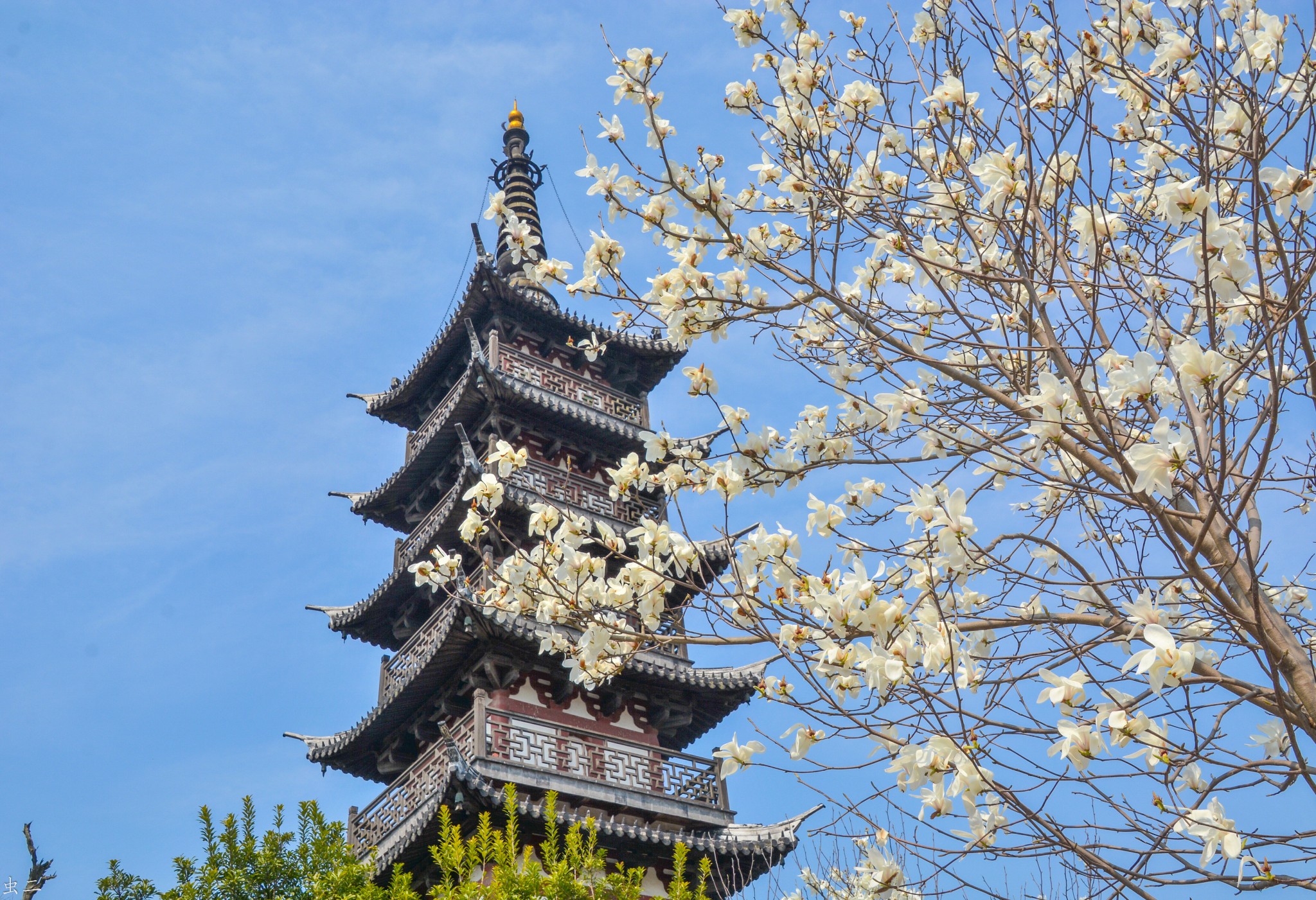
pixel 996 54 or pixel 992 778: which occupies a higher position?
pixel 996 54

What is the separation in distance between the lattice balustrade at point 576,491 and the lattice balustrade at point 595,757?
3.68 metres

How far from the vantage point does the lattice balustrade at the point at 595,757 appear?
14.4 meters

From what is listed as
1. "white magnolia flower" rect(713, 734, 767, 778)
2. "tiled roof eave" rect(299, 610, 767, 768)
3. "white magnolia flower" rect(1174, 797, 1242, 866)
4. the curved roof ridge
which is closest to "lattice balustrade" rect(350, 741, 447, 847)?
"tiled roof eave" rect(299, 610, 767, 768)

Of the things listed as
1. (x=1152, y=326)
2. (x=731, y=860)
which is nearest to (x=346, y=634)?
(x=731, y=860)

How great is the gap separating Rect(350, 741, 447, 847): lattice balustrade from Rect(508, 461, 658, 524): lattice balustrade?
4279mm

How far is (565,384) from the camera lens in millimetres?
19891

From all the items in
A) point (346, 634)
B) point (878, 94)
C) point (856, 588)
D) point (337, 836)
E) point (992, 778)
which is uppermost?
point (346, 634)

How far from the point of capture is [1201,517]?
4.07 m

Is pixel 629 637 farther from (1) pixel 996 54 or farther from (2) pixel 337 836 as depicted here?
(2) pixel 337 836

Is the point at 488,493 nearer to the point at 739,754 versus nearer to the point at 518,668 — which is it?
the point at 739,754

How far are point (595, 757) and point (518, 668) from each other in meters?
1.61

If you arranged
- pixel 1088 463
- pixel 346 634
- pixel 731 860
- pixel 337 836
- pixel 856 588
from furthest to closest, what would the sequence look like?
pixel 346 634 < pixel 731 860 < pixel 337 836 < pixel 1088 463 < pixel 856 588

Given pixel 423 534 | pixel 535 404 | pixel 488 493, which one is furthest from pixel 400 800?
pixel 488 493

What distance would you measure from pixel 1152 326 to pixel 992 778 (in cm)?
258
